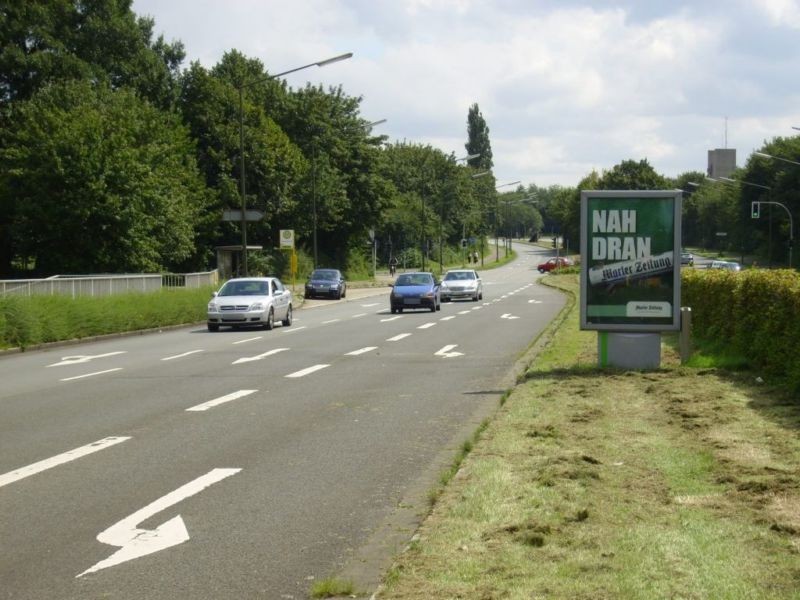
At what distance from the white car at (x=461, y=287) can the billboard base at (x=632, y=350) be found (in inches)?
1386

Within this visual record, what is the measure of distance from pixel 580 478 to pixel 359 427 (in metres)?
4.40

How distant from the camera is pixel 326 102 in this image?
8975 cm

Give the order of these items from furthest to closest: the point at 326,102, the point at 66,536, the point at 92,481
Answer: the point at 326,102 < the point at 92,481 < the point at 66,536

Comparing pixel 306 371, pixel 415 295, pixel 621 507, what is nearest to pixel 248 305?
pixel 415 295

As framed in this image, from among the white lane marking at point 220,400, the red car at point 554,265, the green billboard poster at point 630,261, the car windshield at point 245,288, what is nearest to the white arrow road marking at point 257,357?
the white lane marking at point 220,400

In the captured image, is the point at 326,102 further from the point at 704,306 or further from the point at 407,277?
the point at 704,306

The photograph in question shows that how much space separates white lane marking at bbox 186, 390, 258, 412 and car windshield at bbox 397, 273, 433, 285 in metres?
27.8

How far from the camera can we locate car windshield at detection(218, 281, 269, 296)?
114ft

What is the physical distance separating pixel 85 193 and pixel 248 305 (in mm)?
22063

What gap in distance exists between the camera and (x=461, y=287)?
52.2 meters

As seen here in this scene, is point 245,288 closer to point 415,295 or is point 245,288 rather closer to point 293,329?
point 293,329

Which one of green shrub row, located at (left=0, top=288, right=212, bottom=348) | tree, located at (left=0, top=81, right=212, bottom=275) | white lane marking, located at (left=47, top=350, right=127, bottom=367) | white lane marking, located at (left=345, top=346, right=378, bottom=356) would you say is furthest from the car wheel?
tree, located at (left=0, top=81, right=212, bottom=275)

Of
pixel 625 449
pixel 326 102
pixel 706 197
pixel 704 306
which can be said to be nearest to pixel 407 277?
pixel 704 306

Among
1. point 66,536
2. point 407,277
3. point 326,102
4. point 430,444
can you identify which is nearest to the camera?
point 66,536
